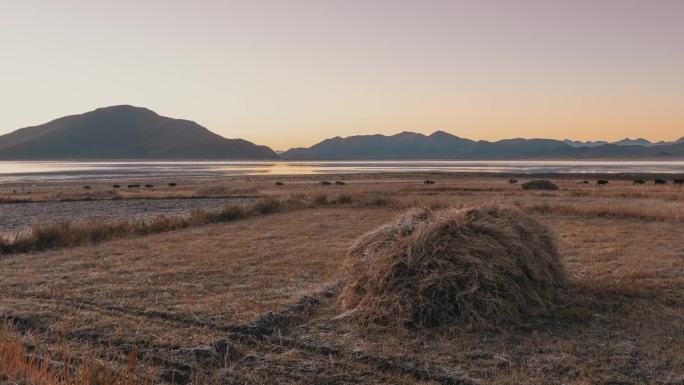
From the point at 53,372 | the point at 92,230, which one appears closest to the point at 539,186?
the point at 92,230

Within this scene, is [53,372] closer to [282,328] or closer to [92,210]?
[282,328]

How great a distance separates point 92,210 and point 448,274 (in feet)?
90.0

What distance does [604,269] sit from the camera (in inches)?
499

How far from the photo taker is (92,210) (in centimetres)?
3070

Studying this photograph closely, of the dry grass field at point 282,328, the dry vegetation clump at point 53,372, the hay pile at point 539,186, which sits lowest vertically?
the hay pile at point 539,186

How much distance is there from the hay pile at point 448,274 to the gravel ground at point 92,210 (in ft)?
62.8

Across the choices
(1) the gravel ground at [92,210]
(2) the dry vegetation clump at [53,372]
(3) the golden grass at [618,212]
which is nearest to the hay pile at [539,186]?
(3) the golden grass at [618,212]

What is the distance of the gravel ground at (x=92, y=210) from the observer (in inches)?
1016

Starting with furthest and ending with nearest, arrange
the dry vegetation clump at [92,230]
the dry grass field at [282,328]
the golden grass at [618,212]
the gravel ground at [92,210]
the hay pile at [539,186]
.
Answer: the hay pile at [539,186]
the gravel ground at [92,210]
the golden grass at [618,212]
the dry vegetation clump at [92,230]
the dry grass field at [282,328]

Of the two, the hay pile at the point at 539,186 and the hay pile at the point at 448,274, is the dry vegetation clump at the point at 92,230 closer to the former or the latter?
the hay pile at the point at 448,274

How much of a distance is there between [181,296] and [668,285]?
391 inches

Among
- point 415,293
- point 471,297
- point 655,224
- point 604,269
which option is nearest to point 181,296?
point 415,293

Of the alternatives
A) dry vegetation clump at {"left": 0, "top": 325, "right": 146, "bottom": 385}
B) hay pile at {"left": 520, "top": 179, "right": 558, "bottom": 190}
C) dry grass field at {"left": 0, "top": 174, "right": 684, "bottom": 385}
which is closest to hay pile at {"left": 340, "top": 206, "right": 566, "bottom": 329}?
dry grass field at {"left": 0, "top": 174, "right": 684, "bottom": 385}

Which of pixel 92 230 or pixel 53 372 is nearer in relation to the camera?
pixel 53 372
